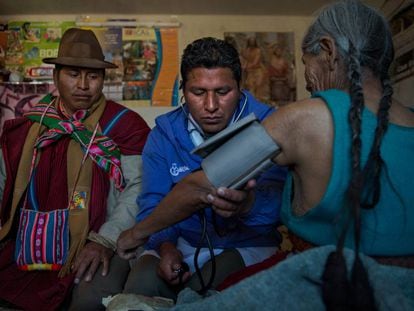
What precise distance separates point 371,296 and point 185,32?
95.1 inches

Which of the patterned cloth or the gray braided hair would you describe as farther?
the patterned cloth

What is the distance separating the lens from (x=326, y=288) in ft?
2.20

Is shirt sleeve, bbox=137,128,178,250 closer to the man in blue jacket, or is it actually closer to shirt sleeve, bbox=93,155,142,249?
the man in blue jacket

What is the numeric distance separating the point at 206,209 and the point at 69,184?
566 millimetres

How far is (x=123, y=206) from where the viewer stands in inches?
64.6

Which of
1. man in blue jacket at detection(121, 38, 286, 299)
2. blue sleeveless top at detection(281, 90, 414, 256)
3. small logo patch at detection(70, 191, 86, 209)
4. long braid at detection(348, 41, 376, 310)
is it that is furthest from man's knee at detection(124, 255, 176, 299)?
long braid at detection(348, 41, 376, 310)

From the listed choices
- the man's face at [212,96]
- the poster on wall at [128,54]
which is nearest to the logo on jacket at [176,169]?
the man's face at [212,96]

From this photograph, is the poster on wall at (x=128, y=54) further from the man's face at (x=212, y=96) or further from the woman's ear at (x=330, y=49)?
the woman's ear at (x=330, y=49)

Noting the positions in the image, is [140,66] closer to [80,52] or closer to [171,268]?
[80,52]

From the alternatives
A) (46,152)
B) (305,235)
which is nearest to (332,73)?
(305,235)

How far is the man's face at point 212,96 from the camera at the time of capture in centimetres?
139

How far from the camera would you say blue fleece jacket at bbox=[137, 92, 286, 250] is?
138cm

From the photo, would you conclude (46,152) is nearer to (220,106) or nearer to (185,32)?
(220,106)

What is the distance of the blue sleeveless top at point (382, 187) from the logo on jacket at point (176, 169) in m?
0.65
